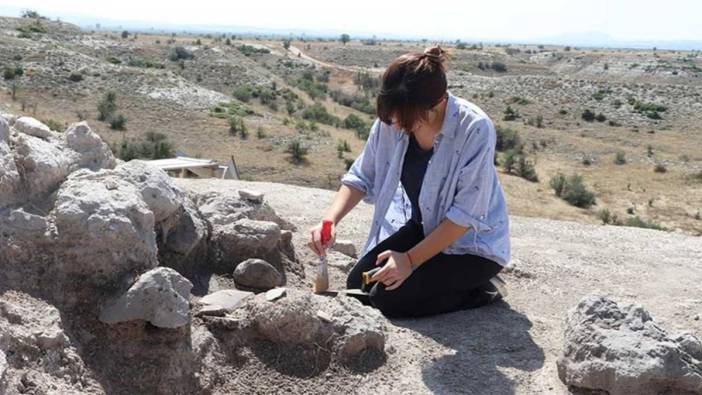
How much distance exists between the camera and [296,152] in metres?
21.2

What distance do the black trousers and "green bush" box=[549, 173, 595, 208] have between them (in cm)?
1537

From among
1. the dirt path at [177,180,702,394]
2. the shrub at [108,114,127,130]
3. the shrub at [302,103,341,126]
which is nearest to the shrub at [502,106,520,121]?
the shrub at [302,103,341,126]

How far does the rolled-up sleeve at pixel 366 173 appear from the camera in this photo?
419cm

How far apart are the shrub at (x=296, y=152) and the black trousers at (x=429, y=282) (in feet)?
54.8

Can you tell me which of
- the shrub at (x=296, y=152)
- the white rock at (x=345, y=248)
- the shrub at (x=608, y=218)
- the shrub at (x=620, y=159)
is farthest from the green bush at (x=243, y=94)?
the white rock at (x=345, y=248)

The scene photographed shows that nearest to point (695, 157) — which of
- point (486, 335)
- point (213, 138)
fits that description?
point (213, 138)

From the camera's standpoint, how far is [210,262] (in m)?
4.29

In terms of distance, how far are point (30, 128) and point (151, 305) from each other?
1.39 metres

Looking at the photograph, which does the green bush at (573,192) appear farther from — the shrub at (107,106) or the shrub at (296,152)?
the shrub at (107,106)

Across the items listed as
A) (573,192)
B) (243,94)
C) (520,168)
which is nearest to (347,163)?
(520,168)

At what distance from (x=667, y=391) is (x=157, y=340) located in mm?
2151

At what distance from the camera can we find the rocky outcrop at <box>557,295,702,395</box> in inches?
131

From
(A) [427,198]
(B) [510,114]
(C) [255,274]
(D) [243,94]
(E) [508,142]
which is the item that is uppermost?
(A) [427,198]

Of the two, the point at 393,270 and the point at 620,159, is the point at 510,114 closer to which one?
the point at 620,159
